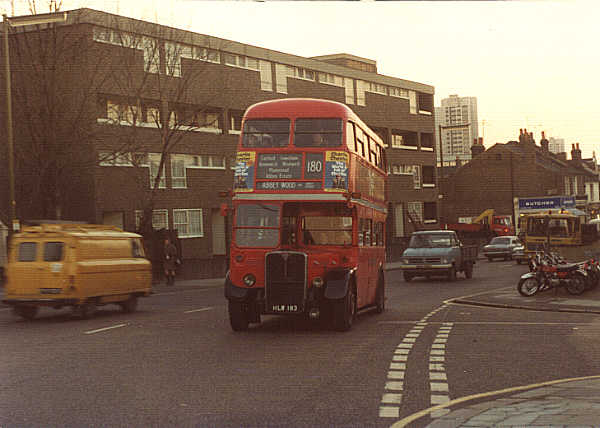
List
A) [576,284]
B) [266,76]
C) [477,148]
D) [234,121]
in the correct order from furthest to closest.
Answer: [477,148]
[266,76]
[234,121]
[576,284]

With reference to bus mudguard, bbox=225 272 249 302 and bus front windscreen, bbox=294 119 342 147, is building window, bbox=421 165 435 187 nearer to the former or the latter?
bus front windscreen, bbox=294 119 342 147

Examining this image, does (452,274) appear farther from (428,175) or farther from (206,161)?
(428,175)

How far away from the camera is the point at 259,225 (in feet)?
53.2

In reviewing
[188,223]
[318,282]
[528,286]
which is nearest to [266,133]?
[318,282]

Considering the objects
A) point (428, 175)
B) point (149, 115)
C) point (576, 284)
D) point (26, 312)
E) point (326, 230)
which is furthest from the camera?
point (428, 175)

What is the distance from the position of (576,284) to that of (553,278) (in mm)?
627

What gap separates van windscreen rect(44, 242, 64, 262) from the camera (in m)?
19.5

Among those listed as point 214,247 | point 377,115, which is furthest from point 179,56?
point 377,115

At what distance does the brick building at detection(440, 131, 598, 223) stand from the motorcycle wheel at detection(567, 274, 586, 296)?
213 feet

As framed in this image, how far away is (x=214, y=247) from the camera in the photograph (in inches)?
2146

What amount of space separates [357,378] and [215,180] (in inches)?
1716

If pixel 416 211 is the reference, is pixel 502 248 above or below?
below

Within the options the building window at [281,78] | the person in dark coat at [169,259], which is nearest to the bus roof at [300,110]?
the person in dark coat at [169,259]

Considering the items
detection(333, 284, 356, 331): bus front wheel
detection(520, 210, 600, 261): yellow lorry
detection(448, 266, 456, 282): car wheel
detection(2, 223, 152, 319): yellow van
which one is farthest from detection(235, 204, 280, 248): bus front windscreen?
detection(520, 210, 600, 261): yellow lorry
